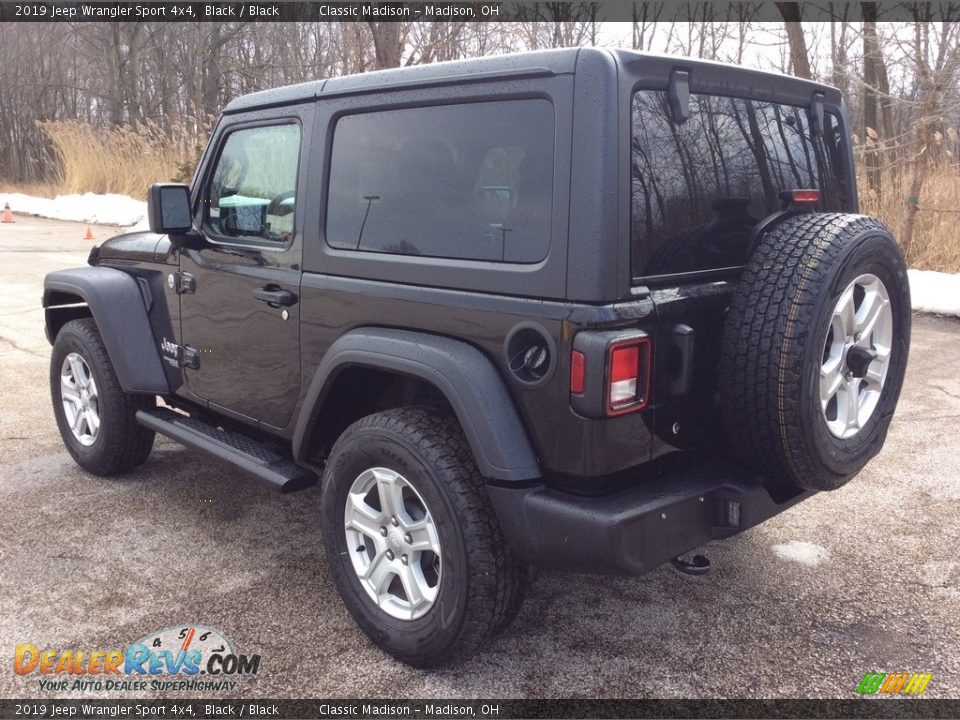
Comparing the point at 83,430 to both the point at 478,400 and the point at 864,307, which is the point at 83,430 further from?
the point at 864,307

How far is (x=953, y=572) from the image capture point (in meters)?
3.40

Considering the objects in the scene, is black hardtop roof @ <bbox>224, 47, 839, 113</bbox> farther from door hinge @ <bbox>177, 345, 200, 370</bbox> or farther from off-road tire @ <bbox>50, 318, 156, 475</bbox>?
off-road tire @ <bbox>50, 318, 156, 475</bbox>

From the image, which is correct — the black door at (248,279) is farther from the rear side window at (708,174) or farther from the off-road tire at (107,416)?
the rear side window at (708,174)

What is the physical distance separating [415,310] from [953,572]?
2.45m

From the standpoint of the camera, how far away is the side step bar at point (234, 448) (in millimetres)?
3201

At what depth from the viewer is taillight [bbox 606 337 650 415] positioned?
229 centimetres

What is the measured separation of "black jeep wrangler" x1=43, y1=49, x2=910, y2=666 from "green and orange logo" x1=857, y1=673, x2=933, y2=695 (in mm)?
637

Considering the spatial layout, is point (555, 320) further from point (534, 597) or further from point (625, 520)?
point (534, 597)

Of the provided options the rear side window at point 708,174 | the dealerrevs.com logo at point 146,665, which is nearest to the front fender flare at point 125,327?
the dealerrevs.com logo at point 146,665

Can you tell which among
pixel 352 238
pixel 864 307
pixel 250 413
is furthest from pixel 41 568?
pixel 864 307

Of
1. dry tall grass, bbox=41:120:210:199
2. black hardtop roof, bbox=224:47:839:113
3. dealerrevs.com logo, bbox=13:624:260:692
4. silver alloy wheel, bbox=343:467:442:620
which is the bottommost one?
dealerrevs.com logo, bbox=13:624:260:692

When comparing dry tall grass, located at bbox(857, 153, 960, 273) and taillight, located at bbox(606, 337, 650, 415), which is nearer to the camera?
taillight, located at bbox(606, 337, 650, 415)

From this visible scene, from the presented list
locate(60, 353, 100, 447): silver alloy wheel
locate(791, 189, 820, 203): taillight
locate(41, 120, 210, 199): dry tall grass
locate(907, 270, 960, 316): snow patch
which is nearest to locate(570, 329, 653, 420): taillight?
locate(791, 189, 820, 203): taillight

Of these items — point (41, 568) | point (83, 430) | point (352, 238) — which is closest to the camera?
point (352, 238)
